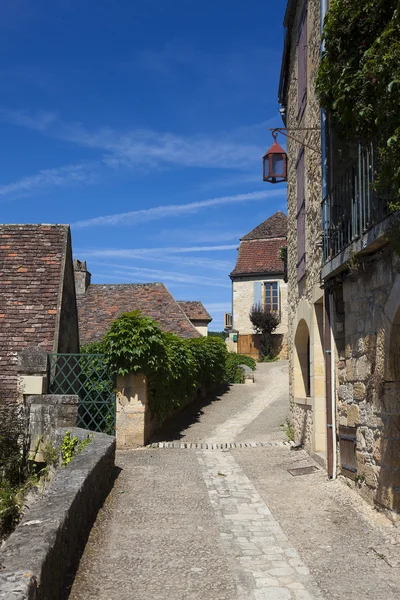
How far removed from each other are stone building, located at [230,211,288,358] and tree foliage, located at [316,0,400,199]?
1041 inches

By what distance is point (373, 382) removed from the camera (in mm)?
5840

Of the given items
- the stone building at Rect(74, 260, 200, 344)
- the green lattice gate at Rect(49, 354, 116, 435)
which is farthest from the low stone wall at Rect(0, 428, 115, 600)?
the stone building at Rect(74, 260, 200, 344)

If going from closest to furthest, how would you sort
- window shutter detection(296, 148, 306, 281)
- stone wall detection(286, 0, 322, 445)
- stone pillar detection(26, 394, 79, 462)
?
stone wall detection(286, 0, 322, 445)
stone pillar detection(26, 394, 79, 462)
window shutter detection(296, 148, 306, 281)

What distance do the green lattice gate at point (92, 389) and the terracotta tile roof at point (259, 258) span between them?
22702 mm

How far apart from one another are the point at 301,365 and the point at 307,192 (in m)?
3.20

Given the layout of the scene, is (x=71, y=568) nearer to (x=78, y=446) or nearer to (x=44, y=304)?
(x=78, y=446)

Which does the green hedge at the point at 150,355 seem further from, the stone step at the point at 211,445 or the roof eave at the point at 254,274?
the roof eave at the point at 254,274

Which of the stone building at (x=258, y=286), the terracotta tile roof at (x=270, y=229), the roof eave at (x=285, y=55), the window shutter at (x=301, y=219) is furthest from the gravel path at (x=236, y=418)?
the terracotta tile roof at (x=270, y=229)

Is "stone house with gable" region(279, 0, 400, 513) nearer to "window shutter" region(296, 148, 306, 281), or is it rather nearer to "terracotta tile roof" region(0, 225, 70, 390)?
"window shutter" region(296, 148, 306, 281)

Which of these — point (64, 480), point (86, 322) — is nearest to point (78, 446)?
point (64, 480)

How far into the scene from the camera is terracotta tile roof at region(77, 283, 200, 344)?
18953mm

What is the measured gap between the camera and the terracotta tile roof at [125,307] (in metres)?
19.0

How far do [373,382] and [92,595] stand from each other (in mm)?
3383

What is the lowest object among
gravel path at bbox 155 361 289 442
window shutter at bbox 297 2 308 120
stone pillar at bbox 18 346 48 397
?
gravel path at bbox 155 361 289 442
